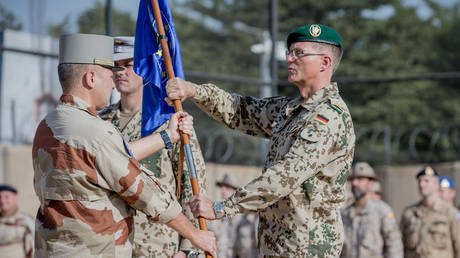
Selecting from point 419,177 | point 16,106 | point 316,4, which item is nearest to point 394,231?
point 419,177

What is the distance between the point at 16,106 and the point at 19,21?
120cm

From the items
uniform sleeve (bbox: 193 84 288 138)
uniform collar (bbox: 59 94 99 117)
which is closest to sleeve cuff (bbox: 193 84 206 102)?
uniform sleeve (bbox: 193 84 288 138)

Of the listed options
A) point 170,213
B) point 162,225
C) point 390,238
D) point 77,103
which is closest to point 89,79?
point 77,103

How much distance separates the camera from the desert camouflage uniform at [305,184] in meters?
4.31

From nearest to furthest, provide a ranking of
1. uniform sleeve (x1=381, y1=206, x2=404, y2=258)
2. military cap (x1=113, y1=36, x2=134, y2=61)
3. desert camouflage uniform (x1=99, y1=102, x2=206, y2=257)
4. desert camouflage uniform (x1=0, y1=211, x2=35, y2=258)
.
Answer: desert camouflage uniform (x1=99, y1=102, x2=206, y2=257)
military cap (x1=113, y1=36, x2=134, y2=61)
desert camouflage uniform (x1=0, y1=211, x2=35, y2=258)
uniform sleeve (x1=381, y1=206, x2=404, y2=258)

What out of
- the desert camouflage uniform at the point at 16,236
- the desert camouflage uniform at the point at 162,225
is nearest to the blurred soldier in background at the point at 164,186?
the desert camouflage uniform at the point at 162,225

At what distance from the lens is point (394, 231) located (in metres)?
9.45

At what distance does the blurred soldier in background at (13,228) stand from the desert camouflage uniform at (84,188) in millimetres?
5346

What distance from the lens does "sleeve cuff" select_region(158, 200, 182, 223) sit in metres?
3.92

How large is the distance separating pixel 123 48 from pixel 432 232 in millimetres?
5839

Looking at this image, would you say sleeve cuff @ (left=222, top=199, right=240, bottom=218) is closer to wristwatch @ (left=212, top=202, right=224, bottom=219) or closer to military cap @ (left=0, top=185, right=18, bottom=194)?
wristwatch @ (left=212, top=202, right=224, bottom=219)

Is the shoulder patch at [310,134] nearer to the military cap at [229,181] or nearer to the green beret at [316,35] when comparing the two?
the green beret at [316,35]

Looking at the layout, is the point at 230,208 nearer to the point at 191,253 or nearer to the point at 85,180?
the point at 191,253

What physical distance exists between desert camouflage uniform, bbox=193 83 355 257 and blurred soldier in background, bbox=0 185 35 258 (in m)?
5.15
